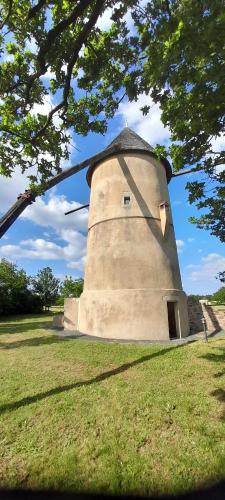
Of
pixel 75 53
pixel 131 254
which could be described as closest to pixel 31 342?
pixel 131 254

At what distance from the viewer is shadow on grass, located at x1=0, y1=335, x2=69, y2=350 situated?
13.0 metres

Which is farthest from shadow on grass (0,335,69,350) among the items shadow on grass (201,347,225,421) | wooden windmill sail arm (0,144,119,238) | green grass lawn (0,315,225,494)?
shadow on grass (201,347,225,421)

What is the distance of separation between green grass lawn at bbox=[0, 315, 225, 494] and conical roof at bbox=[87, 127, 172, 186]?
11885 millimetres

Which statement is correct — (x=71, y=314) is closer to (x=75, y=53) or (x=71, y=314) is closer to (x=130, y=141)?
(x=130, y=141)

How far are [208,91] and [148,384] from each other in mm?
7188

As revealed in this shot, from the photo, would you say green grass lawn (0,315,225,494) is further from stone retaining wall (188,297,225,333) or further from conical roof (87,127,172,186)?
conical roof (87,127,172,186)

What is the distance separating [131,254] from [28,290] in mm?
27511

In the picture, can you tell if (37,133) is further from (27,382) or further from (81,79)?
(27,382)

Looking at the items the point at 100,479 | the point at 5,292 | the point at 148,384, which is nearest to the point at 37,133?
the point at 148,384

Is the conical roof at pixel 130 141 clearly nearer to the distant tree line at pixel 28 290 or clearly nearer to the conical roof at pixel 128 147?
the conical roof at pixel 128 147

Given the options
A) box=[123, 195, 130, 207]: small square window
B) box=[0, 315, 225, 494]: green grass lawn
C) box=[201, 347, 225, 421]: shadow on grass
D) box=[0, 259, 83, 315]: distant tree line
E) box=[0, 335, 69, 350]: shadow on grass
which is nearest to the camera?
box=[0, 315, 225, 494]: green grass lawn

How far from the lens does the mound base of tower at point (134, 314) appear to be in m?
13.8

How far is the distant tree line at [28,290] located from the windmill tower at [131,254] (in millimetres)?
21494

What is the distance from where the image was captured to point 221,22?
435 centimetres
